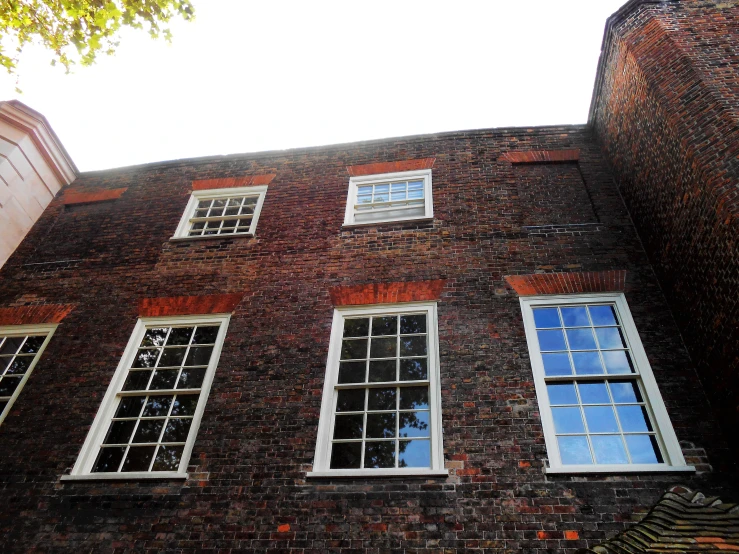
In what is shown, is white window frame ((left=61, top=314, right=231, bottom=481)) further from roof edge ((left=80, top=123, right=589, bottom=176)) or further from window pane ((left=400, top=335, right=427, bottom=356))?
roof edge ((left=80, top=123, right=589, bottom=176))

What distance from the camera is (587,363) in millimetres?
6488

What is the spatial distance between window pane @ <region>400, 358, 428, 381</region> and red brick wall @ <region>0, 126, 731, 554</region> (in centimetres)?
26

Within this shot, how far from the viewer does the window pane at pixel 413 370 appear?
6637 millimetres

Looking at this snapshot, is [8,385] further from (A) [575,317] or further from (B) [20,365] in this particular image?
(A) [575,317]

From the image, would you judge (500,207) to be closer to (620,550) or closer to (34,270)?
(620,550)

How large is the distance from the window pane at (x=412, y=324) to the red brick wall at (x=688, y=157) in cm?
340

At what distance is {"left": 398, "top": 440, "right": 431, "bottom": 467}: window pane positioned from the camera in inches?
230

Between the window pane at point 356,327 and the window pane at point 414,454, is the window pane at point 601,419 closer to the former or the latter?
the window pane at point 414,454

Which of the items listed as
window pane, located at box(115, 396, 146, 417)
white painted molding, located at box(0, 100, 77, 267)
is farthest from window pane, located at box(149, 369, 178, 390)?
white painted molding, located at box(0, 100, 77, 267)

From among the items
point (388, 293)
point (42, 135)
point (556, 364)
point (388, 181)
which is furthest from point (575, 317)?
point (42, 135)

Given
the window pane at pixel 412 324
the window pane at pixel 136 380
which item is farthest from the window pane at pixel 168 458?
the window pane at pixel 412 324

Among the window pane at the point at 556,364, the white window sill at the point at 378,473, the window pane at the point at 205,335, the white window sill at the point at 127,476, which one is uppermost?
the window pane at the point at 205,335

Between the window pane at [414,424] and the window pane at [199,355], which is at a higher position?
the window pane at [199,355]

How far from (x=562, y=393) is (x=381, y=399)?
7.41 feet
